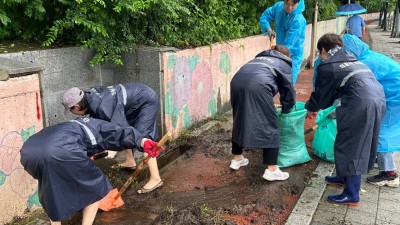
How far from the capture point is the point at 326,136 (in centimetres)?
486

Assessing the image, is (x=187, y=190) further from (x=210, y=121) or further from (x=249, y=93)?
(x=210, y=121)

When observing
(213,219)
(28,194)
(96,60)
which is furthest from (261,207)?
(96,60)

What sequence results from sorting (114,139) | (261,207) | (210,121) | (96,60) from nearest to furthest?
(114,139), (261,207), (96,60), (210,121)

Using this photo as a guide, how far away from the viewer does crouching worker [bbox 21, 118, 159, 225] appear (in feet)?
9.55

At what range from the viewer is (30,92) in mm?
3523

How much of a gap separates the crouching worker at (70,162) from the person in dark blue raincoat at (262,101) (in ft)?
4.43

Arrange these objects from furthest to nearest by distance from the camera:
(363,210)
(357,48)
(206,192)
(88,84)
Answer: (88,84) → (206,192) → (357,48) → (363,210)

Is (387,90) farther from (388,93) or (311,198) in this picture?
(311,198)

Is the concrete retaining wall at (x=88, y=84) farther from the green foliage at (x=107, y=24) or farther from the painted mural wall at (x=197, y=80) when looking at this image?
the green foliage at (x=107, y=24)

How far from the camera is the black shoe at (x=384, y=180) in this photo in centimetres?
430

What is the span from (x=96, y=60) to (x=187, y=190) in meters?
1.88

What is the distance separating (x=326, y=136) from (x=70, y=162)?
3.15m

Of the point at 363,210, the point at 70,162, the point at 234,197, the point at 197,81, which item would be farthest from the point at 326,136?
the point at 70,162

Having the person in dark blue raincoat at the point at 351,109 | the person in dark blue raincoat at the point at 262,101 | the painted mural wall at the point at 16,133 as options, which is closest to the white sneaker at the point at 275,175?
the person in dark blue raincoat at the point at 262,101
